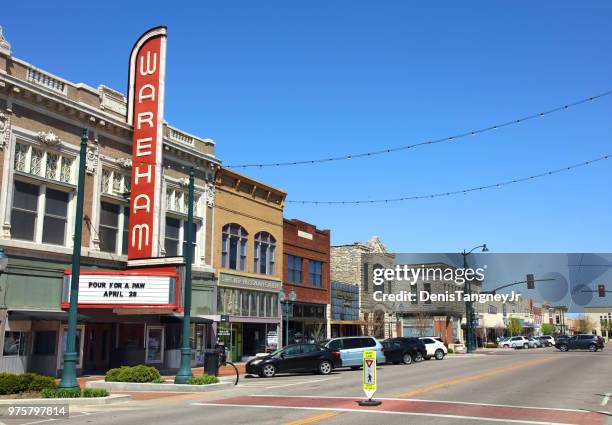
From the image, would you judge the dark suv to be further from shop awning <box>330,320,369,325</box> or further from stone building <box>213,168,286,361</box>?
shop awning <box>330,320,369,325</box>

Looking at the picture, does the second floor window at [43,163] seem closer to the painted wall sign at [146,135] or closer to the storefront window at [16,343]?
the painted wall sign at [146,135]

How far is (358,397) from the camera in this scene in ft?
60.7

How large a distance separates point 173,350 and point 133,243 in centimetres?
626

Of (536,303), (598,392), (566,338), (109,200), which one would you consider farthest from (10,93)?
(536,303)

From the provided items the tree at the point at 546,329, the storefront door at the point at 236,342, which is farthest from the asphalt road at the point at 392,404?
the tree at the point at 546,329

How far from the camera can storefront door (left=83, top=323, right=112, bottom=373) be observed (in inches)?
1156

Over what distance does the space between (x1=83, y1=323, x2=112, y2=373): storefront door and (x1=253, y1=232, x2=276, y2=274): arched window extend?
13.0 m

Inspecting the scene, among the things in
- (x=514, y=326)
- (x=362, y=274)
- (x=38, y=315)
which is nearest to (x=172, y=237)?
(x=38, y=315)

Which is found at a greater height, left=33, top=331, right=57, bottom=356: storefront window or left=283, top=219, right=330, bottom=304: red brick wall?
left=283, top=219, right=330, bottom=304: red brick wall

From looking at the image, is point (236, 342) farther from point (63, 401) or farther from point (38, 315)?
point (63, 401)

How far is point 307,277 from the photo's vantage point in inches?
1921

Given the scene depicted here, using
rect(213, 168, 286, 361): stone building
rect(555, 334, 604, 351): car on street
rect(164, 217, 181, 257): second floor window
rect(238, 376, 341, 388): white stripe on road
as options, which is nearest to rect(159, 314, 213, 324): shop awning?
rect(213, 168, 286, 361): stone building

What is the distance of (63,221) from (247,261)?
14632 millimetres

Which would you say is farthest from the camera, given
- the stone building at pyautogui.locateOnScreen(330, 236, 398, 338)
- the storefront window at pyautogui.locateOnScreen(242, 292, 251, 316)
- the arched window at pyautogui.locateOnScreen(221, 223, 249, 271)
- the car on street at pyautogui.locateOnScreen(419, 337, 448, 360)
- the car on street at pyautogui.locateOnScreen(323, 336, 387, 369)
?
the stone building at pyautogui.locateOnScreen(330, 236, 398, 338)
